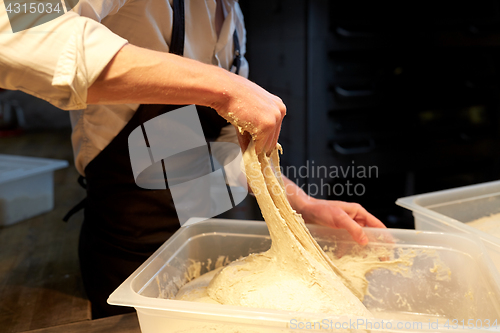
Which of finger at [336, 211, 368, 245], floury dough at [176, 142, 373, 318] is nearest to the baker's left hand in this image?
finger at [336, 211, 368, 245]

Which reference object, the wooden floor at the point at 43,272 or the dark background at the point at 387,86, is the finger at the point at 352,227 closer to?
the wooden floor at the point at 43,272

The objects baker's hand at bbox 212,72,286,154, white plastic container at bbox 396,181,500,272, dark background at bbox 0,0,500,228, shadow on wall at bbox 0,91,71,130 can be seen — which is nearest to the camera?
baker's hand at bbox 212,72,286,154

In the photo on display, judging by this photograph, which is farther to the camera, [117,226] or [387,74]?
[387,74]

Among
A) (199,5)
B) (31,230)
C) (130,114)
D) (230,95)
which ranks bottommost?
(31,230)

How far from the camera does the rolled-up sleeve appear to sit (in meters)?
0.46

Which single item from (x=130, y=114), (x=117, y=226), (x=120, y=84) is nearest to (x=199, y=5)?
(x=130, y=114)

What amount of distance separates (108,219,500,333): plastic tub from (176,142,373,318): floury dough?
84 millimetres

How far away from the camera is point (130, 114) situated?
2.86 ft

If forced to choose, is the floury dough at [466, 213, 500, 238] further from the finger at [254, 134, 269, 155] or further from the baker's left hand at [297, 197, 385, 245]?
the finger at [254, 134, 269, 155]

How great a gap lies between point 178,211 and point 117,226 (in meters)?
0.15

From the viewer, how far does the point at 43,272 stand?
107 cm

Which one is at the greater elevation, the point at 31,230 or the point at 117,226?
the point at 117,226

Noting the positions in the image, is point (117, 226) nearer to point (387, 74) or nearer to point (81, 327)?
point (81, 327)

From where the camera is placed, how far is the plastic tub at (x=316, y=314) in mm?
548
